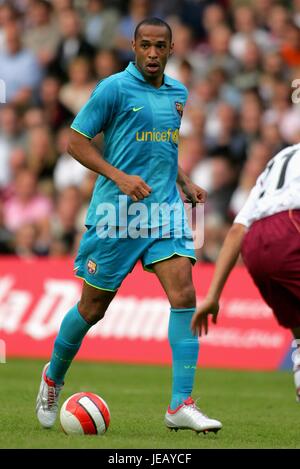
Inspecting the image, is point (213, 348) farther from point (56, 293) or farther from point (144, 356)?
point (56, 293)

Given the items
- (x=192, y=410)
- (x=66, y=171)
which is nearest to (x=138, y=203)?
(x=192, y=410)

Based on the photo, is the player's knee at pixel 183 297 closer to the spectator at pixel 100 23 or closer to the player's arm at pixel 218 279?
the player's arm at pixel 218 279

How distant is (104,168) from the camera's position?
22.5 feet

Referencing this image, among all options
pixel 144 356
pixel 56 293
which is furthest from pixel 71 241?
pixel 144 356

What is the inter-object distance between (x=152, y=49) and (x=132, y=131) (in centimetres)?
55

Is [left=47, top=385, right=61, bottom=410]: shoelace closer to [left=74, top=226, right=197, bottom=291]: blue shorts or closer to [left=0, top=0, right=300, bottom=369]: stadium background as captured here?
[left=74, top=226, right=197, bottom=291]: blue shorts

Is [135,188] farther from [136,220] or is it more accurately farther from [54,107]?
[54,107]

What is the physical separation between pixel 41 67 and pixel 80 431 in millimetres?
11324

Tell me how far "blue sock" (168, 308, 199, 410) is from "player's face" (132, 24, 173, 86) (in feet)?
5.19

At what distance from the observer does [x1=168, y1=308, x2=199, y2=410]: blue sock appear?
7.01 meters

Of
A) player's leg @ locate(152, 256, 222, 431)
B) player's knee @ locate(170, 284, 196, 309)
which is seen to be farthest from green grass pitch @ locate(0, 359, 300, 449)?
Result: player's knee @ locate(170, 284, 196, 309)

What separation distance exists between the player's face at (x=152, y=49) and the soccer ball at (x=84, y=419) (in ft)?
7.20

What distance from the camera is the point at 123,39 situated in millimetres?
17234

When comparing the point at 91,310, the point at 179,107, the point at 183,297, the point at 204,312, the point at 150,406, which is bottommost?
the point at 150,406
